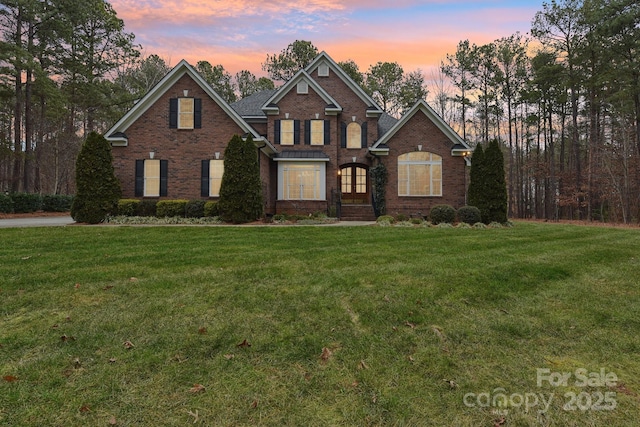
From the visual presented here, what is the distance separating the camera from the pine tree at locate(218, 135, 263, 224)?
13.1 metres

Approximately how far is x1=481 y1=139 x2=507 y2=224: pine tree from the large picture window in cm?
317

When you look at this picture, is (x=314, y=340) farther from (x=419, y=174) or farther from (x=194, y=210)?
(x=419, y=174)

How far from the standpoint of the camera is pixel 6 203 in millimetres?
18703

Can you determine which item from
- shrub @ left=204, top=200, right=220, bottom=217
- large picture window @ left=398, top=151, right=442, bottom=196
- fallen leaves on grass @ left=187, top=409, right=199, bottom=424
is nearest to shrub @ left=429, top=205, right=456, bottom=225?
large picture window @ left=398, top=151, right=442, bottom=196

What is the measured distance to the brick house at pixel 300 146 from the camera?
16.2 metres

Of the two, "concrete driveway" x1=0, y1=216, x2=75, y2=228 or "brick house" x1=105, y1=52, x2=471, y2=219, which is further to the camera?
"brick house" x1=105, y1=52, x2=471, y2=219

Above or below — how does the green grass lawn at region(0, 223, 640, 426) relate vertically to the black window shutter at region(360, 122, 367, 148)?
below

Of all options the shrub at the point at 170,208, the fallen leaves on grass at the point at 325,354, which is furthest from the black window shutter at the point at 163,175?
the fallen leaves on grass at the point at 325,354

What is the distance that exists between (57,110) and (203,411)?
31957mm

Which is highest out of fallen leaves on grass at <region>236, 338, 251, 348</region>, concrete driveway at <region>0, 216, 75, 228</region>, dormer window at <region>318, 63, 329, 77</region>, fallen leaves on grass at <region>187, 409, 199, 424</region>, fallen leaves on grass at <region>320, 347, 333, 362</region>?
dormer window at <region>318, 63, 329, 77</region>

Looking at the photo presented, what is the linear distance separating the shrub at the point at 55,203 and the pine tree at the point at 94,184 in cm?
1173

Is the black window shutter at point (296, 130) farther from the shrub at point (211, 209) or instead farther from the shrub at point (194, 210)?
the shrub at point (194, 210)

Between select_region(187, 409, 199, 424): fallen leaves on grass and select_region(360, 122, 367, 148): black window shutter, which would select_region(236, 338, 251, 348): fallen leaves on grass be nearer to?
select_region(187, 409, 199, 424): fallen leaves on grass

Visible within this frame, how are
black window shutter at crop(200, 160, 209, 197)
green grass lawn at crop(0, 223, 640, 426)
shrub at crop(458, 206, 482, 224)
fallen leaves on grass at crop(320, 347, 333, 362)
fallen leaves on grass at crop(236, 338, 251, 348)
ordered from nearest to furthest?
green grass lawn at crop(0, 223, 640, 426) < fallen leaves on grass at crop(320, 347, 333, 362) < fallen leaves on grass at crop(236, 338, 251, 348) < shrub at crop(458, 206, 482, 224) < black window shutter at crop(200, 160, 209, 197)
